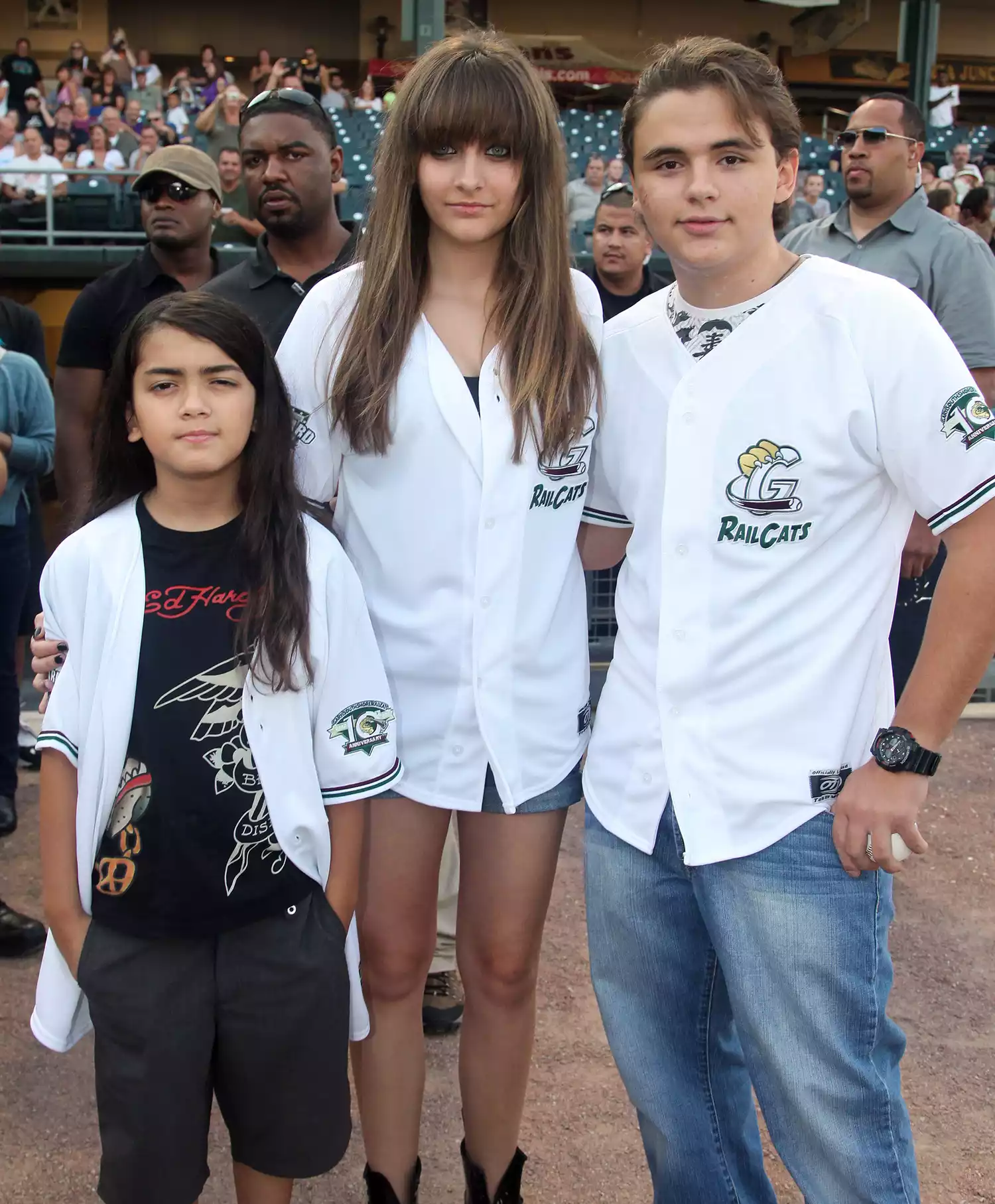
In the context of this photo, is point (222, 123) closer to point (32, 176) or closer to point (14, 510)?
point (32, 176)

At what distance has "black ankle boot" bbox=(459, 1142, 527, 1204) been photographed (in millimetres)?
2285

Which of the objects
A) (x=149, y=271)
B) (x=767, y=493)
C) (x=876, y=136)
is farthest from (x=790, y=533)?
(x=876, y=136)

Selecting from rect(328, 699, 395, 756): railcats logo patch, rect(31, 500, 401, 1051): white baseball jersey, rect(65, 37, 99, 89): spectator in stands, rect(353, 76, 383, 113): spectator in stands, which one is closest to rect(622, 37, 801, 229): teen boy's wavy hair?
rect(31, 500, 401, 1051): white baseball jersey

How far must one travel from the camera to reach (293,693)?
1.91 metres

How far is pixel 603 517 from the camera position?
2.12 metres

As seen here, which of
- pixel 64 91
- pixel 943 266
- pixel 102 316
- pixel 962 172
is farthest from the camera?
pixel 64 91

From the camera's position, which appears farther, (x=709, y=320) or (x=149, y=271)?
(x=149, y=271)

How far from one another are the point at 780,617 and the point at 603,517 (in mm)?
467

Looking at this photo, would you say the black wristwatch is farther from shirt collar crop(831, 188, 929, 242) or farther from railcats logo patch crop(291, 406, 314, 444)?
shirt collar crop(831, 188, 929, 242)

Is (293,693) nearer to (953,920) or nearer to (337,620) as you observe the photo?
(337,620)

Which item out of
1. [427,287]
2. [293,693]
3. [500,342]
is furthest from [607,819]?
[427,287]

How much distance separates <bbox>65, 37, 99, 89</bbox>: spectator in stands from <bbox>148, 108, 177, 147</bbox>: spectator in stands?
2.49 m

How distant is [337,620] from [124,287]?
7.30 feet

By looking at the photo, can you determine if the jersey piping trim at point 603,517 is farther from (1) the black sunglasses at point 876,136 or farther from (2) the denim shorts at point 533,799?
(1) the black sunglasses at point 876,136
